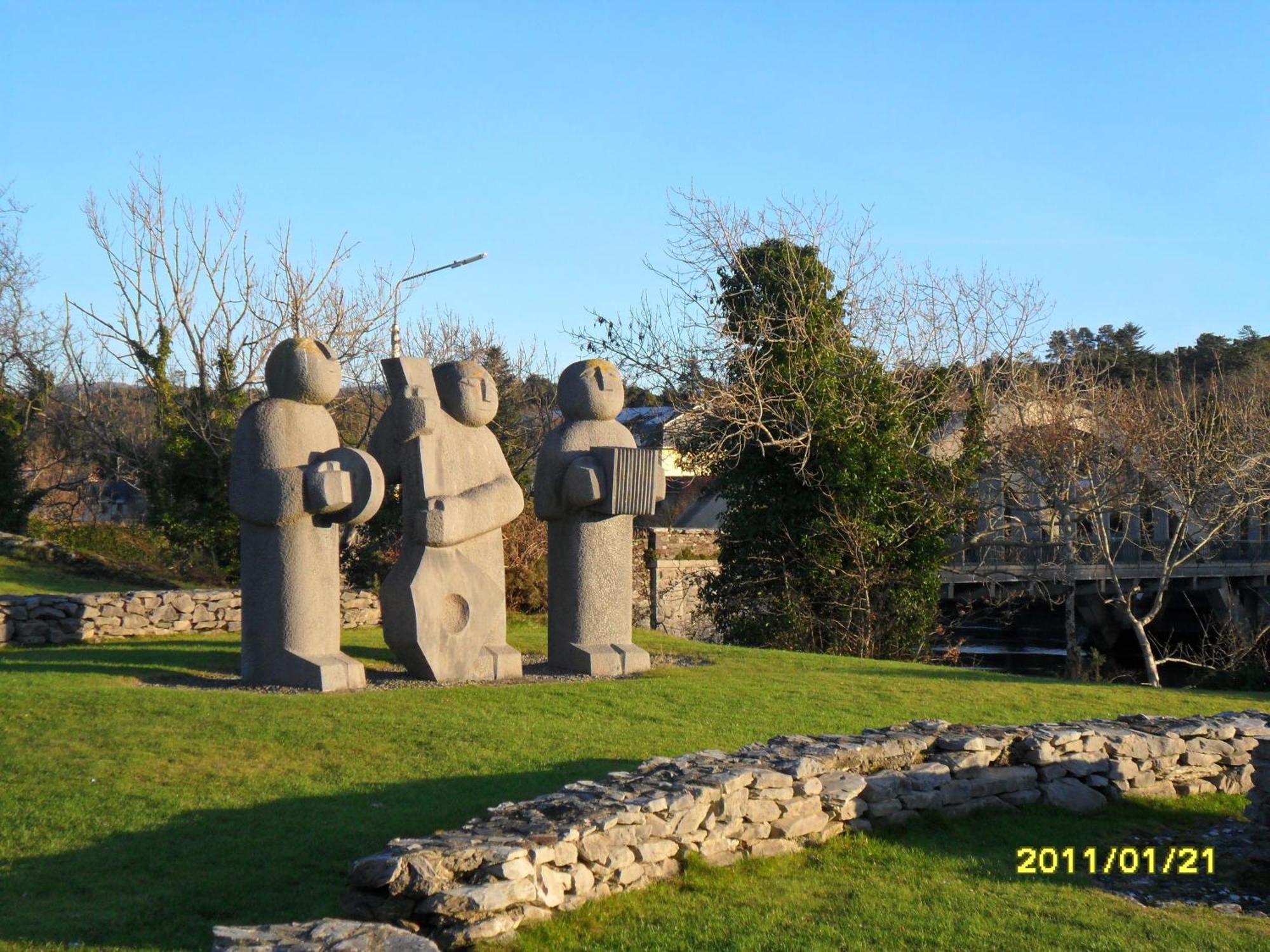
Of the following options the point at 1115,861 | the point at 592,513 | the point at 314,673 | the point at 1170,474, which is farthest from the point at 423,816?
the point at 1170,474

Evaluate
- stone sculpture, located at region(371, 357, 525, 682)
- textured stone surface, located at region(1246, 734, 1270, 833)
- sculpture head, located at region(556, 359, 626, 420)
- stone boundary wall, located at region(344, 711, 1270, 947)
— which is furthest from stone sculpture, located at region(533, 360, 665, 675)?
textured stone surface, located at region(1246, 734, 1270, 833)

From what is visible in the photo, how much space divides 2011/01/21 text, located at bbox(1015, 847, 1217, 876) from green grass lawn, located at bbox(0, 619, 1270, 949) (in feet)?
0.49

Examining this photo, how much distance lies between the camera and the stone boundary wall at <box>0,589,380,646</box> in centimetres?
1422

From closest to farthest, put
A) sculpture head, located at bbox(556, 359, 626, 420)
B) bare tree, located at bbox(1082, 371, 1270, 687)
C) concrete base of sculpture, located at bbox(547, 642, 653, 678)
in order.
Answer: concrete base of sculpture, located at bbox(547, 642, 653, 678), sculpture head, located at bbox(556, 359, 626, 420), bare tree, located at bbox(1082, 371, 1270, 687)

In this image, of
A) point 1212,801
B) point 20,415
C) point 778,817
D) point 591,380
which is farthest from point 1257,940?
point 20,415

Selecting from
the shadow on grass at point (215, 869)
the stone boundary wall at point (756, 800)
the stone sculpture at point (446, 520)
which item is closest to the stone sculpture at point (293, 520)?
the stone sculpture at point (446, 520)

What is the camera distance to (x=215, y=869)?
591 cm

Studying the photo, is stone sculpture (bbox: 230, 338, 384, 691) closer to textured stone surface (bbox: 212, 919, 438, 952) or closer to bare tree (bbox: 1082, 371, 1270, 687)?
textured stone surface (bbox: 212, 919, 438, 952)

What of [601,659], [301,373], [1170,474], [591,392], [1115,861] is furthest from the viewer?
[1170,474]

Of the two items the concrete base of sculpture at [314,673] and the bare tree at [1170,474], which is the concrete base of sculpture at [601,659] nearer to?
the concrete base of sculpture at [314,673]

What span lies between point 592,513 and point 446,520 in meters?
1.64

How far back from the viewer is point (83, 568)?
2134 cm

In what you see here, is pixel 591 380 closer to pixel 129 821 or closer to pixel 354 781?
pixel 354 781

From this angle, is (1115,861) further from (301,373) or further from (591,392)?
(301,373)
